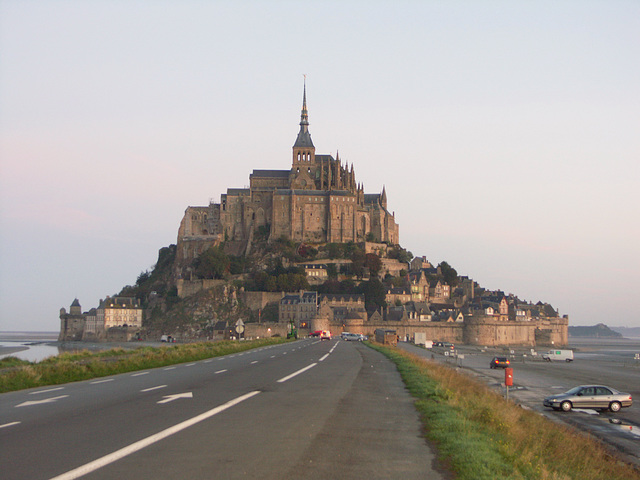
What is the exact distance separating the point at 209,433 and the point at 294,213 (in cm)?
14960

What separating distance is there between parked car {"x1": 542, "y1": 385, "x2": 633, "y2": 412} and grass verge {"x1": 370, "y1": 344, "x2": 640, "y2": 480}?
8.42m

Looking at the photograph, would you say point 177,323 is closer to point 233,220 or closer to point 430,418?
point 233,220

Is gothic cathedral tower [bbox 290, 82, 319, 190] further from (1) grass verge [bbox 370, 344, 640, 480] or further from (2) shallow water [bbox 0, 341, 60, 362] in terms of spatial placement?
(1) grass verge [bbox 370, 344, 640, 480]

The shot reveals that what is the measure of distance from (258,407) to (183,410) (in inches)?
75.6

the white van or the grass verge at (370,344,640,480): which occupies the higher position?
the grass verge at (370,344,640,480)

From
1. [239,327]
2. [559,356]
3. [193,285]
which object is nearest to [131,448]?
[239,327]

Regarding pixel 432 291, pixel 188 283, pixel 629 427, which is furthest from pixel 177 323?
pixel 629 427

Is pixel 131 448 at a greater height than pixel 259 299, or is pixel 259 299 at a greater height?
pixel 259 299

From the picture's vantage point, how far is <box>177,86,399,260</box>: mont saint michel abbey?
160875 mm

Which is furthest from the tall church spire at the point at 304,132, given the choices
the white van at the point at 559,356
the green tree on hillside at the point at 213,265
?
→ the white van at the point at 559,356

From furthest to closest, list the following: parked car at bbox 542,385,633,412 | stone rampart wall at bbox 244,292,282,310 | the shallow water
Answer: stone rampart wall at bbox 244,292,282,310 → the shallow water → parked car at bbox 542,385,633,412

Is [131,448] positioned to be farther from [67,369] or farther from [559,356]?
[559,356]

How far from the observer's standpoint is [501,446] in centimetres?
1241

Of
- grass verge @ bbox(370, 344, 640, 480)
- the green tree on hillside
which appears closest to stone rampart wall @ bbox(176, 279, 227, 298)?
the green tree on hillside
